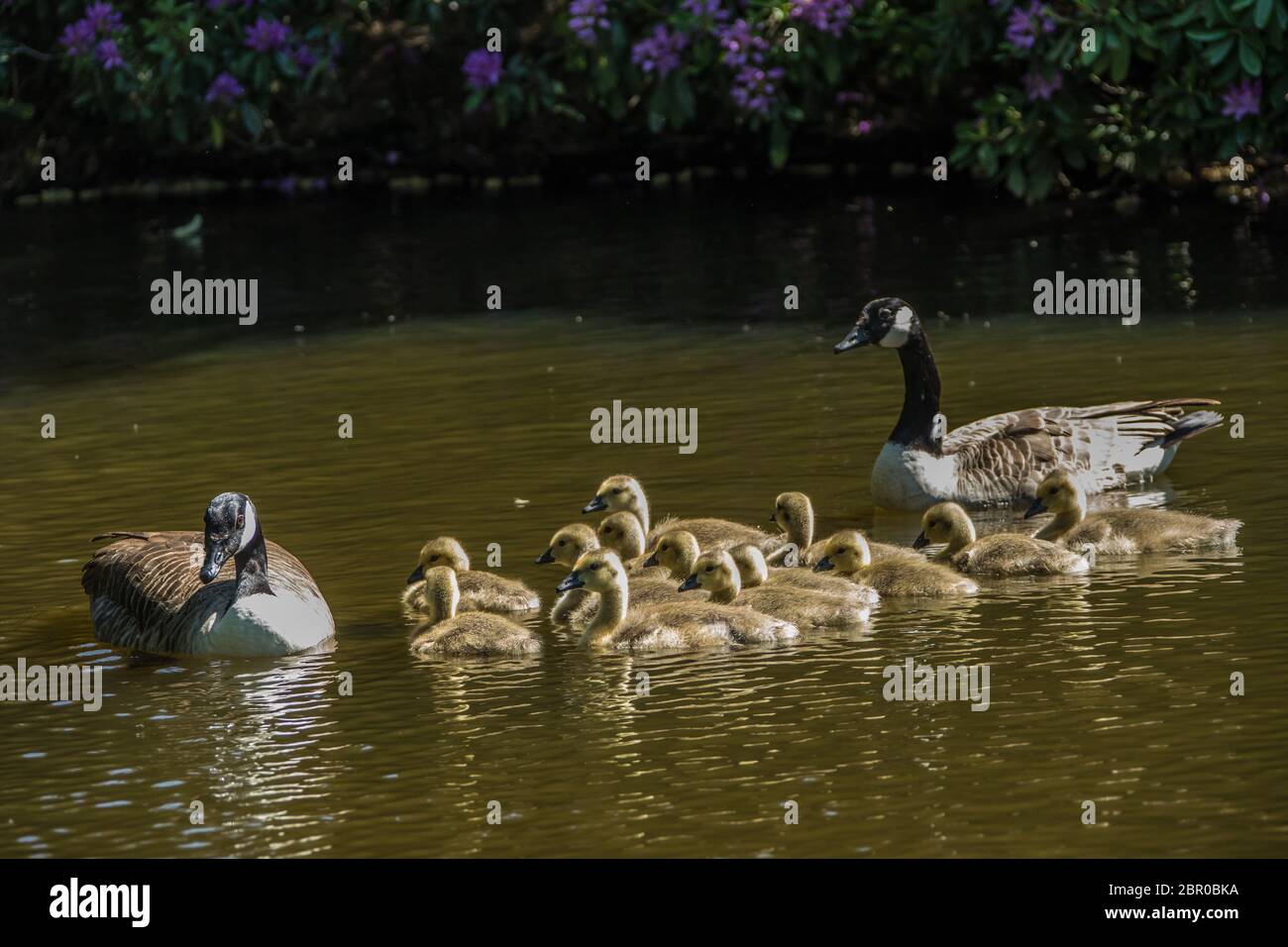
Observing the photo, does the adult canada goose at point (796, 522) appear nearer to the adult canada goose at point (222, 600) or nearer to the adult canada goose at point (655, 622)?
the adult canada goose at point (655, 622)

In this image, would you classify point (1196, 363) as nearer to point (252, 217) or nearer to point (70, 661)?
point (70, 661)

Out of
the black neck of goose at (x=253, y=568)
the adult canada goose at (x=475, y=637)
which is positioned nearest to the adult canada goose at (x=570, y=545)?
the adult canada goose at (x=475, y=637)

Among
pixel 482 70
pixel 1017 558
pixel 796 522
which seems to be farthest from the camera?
pixel 482 70

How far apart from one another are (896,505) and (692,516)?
133cm

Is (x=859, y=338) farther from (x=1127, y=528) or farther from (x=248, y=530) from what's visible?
(x=248, y=530)

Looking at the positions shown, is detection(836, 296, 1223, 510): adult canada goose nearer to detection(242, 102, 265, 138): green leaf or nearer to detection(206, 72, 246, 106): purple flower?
detection(242, 102, 265, 138): green leaf

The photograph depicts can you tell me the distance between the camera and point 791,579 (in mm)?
12719

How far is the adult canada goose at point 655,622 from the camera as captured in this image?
11961mm

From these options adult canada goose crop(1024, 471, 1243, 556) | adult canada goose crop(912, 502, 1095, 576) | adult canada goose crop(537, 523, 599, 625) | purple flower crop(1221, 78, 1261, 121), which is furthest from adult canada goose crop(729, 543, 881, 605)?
purple flower crop(1221, 78, 1261, 121)

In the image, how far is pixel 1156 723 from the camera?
1029 cm

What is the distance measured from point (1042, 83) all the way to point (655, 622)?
1551 centimetres
